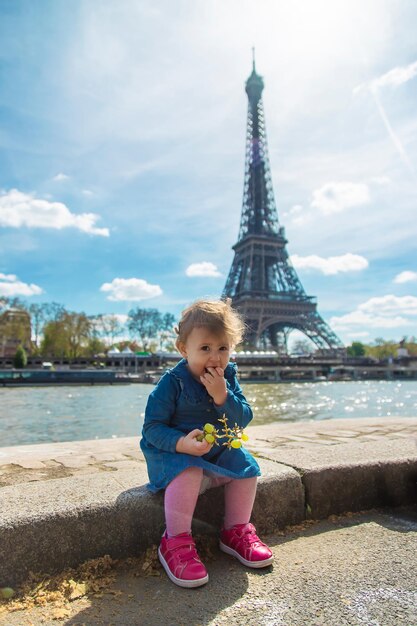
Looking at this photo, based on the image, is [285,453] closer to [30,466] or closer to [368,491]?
[368,491]

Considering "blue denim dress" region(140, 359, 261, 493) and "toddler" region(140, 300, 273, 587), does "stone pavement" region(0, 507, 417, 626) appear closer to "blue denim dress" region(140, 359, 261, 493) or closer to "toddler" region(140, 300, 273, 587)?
"toddler" region(140, 300, 273, 587)

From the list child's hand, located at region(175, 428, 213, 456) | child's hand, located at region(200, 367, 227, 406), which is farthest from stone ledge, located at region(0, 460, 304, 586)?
child's hand, located at region(200, 367, 227, 406)

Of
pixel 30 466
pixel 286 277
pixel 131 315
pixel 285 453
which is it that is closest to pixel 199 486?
pixel 285 453

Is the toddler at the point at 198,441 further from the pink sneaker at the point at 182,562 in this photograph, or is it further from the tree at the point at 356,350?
the tree at the point at 356,350

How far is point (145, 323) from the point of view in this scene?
7412 centimetres

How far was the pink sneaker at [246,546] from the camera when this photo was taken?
191 centimetres

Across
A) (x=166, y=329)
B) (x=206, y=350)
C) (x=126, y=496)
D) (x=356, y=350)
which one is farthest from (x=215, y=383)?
(x=356, y=350)

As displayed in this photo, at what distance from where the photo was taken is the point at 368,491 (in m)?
2.67

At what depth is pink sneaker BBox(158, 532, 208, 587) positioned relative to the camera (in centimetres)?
176

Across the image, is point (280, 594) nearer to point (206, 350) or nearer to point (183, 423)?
point (183, 423)

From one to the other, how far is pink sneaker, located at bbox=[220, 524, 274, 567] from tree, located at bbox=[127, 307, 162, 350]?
7185cm

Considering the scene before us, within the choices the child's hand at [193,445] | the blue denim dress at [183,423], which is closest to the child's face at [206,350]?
the blue denim dress at [183,423]

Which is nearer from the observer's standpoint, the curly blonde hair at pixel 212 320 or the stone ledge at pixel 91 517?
the stone ledge at pixel 91 517

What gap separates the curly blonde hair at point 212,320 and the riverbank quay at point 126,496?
0.74 meters
